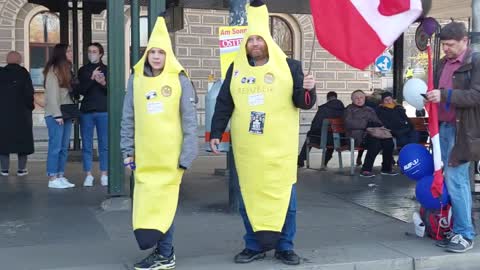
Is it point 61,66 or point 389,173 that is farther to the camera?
point 389,173

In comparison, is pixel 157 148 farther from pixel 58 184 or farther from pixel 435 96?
pixel 58 184

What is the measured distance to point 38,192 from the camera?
820 cm

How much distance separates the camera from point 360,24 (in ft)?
17.3

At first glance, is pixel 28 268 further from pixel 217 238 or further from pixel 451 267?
pixel 451 267

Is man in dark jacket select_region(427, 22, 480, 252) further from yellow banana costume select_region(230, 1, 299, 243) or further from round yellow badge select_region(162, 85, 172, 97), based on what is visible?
round yellow badge select_region(162, 85, 172, 97)

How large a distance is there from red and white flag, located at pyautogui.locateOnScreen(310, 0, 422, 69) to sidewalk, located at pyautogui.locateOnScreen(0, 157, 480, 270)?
1.62 m

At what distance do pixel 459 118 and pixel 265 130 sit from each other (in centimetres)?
176

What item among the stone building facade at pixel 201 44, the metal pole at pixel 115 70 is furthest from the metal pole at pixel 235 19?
the stone building facade at pixel 201 44

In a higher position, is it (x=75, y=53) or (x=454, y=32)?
(x=75, y=53)

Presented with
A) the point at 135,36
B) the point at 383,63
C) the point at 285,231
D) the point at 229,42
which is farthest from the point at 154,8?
the point at 383,63

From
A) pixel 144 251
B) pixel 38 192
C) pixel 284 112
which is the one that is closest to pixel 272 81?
pixel 284 112

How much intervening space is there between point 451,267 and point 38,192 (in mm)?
5162

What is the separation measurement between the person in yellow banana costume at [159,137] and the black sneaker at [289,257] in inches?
37.2

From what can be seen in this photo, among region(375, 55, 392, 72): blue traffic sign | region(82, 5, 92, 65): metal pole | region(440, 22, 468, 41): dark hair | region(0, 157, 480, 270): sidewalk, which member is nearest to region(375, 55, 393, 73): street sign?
region(375, 55, 392, 72): blue traffic sign
